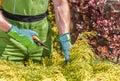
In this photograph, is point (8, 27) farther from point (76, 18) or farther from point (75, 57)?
point (76, 18)

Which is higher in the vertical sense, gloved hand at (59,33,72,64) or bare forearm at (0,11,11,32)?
bare forearm at (0,11,11,32)

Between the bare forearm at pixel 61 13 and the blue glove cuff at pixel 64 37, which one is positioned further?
the bare forearm at pixel 61 13

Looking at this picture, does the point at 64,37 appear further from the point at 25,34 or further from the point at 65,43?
the point at 25,34

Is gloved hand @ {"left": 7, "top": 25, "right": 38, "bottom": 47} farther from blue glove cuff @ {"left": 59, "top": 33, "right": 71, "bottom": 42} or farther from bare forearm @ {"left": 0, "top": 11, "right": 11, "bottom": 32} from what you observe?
blue glove cuff @ {"left": 59, "top": 33, "right": 71, "bottom": 42}

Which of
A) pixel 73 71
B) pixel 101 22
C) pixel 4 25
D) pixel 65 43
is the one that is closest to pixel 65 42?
pixel 65 43

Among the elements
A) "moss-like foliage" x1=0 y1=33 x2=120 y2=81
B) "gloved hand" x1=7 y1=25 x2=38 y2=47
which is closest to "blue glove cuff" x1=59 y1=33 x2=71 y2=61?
"gloved hand" x1=7 y1=25 x2=38 y2=47

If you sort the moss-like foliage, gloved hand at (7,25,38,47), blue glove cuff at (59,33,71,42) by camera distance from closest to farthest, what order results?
the moss-like foliage
gloved hand at (7,25,38,47)
blue glove cuff at (59,33,71,42)

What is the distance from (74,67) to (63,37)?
68cm

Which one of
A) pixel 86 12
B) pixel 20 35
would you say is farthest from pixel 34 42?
pixel 86 12

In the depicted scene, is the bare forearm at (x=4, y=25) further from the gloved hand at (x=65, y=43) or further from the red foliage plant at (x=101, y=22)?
the red foliage plant at (x=101, y=22)

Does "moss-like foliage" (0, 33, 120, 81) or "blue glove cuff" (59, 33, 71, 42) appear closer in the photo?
"moss-like foliage" (0, 33, 120, 81)

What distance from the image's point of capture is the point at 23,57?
2.91 meters

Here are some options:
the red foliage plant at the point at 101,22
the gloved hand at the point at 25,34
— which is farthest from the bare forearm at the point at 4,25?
the red foliage plant at the point at 101,22

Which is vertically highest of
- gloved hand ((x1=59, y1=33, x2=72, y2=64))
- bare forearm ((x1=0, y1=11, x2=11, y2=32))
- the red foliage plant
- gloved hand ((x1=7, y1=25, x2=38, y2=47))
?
bare forearm ((x1=0, y1=11, x2=11, y2=32))
